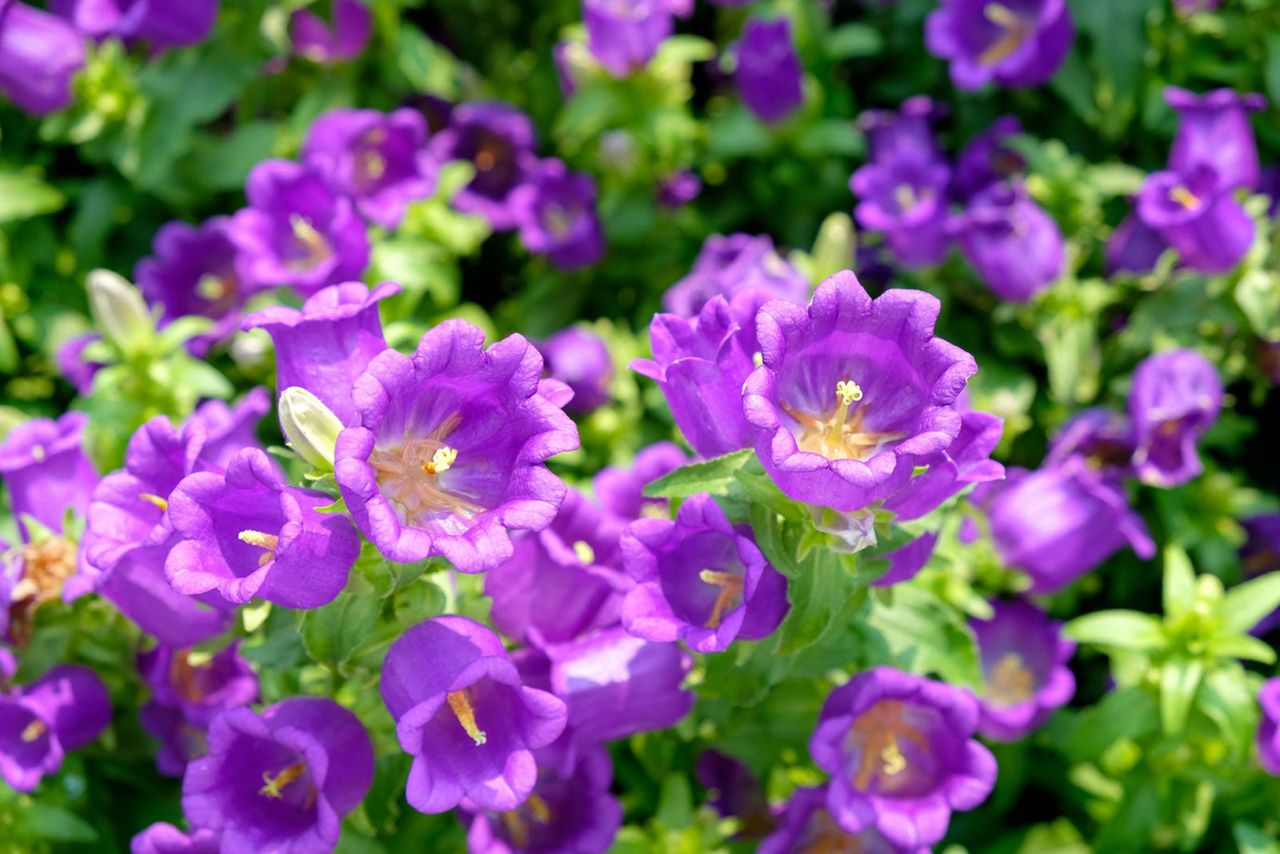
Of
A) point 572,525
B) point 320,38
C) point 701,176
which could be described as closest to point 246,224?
point 320,38

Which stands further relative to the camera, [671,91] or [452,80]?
[452,80]

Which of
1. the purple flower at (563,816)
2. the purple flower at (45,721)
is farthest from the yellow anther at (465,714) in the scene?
the purple flower at (45,721)

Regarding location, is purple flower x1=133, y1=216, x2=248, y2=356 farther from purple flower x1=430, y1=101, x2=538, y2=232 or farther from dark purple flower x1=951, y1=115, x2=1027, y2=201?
dark purple flower x1=951, y1=115, x2=1027, y2=201

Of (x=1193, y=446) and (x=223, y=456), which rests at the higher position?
(x=223, y=456)

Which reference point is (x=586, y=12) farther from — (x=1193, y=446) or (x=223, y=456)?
(x=1193, y=446)

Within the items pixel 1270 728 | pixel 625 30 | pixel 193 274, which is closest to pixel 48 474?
pixel 193 274

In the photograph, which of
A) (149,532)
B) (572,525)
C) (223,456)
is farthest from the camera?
(223,456)

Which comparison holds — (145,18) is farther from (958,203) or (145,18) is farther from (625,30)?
(958,203)

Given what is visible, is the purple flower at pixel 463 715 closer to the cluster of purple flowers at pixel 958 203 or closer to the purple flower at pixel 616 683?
the purple flower at pixel 616 683
